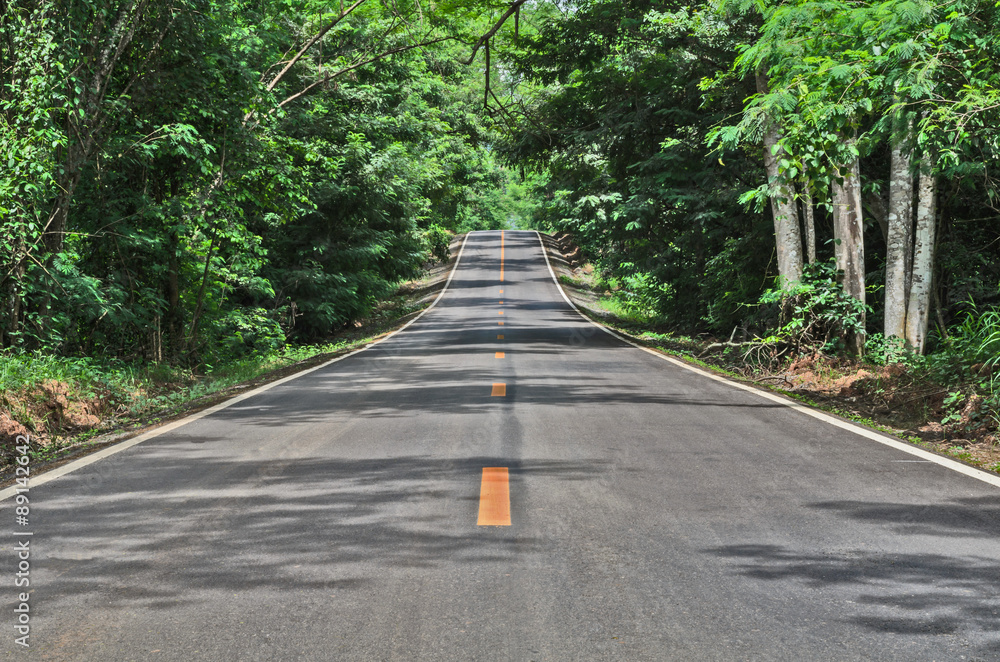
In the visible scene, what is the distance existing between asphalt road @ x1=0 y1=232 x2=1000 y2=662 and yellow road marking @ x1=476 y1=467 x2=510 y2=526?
2.8 inches

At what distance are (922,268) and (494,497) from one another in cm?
836

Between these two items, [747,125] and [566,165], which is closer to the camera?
[747,125]

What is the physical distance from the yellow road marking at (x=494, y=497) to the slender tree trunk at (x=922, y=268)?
7683 mm

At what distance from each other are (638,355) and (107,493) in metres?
12.3

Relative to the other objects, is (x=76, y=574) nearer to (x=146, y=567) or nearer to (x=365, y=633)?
(x=146, y=567)

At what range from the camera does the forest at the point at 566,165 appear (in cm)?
905

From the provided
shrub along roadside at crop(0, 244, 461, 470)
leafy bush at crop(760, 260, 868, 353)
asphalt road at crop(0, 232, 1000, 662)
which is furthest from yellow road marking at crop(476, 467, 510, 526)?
leafy bush at crop(760, 260, 868, 353)

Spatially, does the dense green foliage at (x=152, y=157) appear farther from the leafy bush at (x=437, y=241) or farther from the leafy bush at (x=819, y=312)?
the leafy bush at (x=437, y=241)

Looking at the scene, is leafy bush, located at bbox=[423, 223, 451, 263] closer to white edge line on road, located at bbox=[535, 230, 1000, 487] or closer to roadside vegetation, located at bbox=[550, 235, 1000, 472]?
roadside vegetation, located at bbox=[550, 235, 1000, 472]

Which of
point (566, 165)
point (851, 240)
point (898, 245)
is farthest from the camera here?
point (566, 165)

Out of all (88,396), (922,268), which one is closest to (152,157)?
(88,396)

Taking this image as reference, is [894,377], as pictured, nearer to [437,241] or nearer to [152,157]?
[152,157]

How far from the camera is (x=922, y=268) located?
11102 millimetres

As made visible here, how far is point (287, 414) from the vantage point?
9000 millimetres
